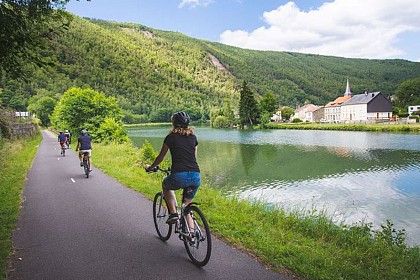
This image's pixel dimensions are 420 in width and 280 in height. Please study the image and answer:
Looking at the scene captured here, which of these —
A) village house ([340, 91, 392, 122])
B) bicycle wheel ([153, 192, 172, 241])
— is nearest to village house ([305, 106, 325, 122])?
village house ([340, 91, 392, 122])

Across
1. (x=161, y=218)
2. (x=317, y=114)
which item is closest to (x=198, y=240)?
(x=161, y=218)

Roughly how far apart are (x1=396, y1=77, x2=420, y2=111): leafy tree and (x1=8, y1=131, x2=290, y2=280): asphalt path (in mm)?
118807

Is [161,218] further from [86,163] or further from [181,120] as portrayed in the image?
[86,163]

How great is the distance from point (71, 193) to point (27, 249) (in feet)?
15.8

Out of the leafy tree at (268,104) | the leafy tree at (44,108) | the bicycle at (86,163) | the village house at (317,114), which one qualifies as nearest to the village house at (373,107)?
the village house at (317,114)

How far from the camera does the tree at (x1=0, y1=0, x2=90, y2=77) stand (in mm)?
5996

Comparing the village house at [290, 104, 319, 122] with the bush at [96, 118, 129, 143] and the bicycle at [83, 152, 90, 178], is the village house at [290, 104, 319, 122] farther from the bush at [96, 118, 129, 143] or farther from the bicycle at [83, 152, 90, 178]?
the bicycle at [83, 152, 90, 178]

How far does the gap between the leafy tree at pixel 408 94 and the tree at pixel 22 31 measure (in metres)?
120

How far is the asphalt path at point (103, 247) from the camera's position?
4.58 m

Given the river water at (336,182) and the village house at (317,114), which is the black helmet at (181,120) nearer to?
the river water at (336,182)

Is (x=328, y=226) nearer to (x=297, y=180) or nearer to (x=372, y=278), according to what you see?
(x=372, y=278)

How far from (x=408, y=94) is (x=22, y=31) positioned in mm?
128317

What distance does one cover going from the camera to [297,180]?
734 inches

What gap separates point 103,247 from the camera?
5.56 metres
